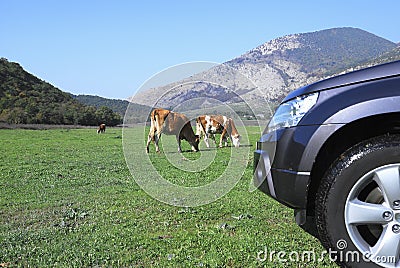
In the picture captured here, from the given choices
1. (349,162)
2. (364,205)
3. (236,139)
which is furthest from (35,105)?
(364,205)

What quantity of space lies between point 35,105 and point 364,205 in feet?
297

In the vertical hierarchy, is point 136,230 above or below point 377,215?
below

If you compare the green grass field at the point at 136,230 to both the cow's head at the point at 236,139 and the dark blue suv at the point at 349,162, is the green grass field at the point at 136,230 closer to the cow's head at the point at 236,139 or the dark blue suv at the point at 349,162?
the dark blue suv at the point at 349,162

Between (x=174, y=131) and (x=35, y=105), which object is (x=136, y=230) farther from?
(x=35, y=105)

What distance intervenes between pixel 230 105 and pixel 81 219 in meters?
2.91

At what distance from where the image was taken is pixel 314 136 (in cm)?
339

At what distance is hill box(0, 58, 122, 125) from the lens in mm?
75312

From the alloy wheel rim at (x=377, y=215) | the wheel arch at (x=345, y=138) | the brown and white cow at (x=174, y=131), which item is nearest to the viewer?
the alloy wheel rim at (x=377, y=215)

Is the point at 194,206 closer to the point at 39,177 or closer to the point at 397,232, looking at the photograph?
the point at 397,232

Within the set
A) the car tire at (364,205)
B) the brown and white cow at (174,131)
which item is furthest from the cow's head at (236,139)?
the car tire at (364,205)

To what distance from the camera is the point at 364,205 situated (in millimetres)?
3137

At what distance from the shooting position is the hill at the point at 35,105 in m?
75.3

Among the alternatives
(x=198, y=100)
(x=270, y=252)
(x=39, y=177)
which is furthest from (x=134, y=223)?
(x=39, y=177)

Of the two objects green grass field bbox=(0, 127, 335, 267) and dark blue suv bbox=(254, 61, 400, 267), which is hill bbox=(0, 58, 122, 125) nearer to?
green grass field bbox=(0, 127, 335, 267)
